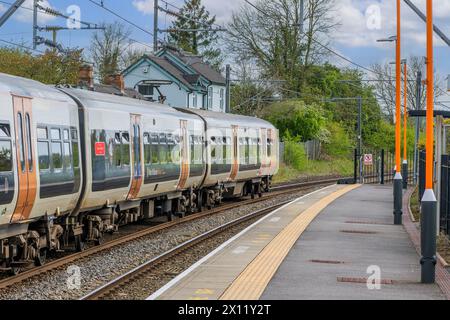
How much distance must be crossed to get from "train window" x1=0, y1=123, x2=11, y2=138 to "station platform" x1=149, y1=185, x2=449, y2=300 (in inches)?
130

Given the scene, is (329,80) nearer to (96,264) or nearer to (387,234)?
(387,234)

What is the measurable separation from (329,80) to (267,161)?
40256 millimetres

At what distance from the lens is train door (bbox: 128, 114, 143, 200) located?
69.8 ft

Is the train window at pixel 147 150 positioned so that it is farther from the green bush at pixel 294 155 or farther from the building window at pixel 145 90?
the building window at pixel 145 90

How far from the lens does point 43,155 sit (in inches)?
600

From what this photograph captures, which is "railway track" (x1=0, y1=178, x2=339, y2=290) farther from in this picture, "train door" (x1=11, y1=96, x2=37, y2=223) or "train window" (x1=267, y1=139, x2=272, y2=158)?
"train window" (x1=267, y1=139, x2=272, y2=158)

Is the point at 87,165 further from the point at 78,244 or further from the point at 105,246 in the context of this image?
the point at 105,246

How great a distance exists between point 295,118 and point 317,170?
196 inches

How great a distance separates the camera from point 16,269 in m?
15.0

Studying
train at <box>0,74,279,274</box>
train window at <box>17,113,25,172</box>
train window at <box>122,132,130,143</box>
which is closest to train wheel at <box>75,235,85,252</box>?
train at <box>0,74,279,274</box>

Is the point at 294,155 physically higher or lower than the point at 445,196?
higher

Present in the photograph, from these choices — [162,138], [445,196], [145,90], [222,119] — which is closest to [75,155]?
[162,138]

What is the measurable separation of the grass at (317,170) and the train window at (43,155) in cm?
3773
